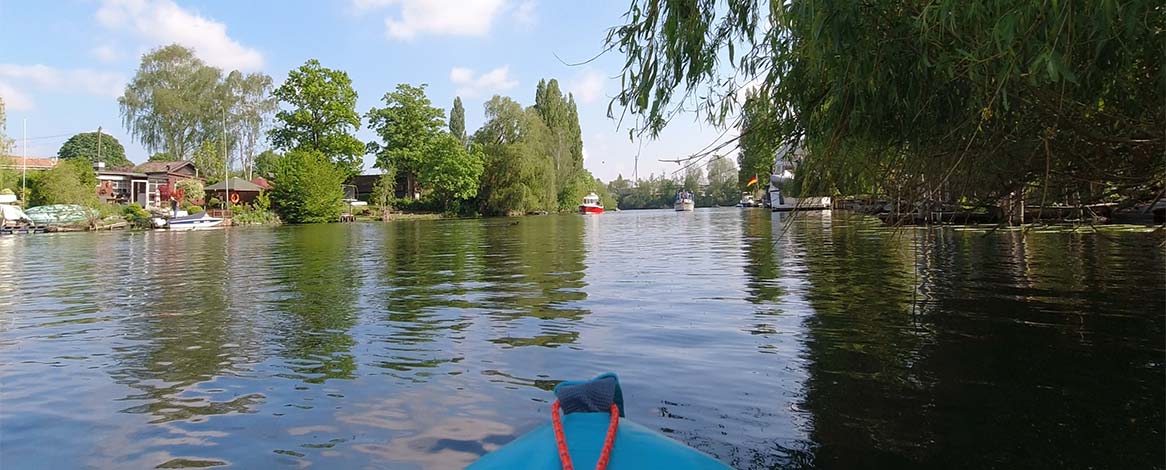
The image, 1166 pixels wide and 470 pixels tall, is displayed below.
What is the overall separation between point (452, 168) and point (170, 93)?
2753cm

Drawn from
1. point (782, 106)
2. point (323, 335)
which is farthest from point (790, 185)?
point (323, 335)

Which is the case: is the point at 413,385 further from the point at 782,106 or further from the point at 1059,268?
the point at 1059,268

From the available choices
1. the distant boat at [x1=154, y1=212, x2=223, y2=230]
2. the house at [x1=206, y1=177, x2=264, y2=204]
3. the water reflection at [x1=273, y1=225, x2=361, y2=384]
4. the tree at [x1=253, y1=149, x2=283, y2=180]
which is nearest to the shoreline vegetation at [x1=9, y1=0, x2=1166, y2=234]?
the water reflection at [x1=273, y1=225, x2=361, y2=384]

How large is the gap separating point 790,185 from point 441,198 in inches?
2721

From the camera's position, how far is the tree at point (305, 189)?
193 feet

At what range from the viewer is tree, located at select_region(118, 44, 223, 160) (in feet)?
229

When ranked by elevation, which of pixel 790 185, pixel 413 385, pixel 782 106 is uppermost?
pixel 782 106

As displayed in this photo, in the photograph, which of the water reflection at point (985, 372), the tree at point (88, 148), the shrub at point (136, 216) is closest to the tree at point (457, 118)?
the shrub at point (136, 216)

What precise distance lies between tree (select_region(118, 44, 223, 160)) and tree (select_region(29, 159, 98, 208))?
64.1 feet

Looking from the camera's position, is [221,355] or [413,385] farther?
[221,355]

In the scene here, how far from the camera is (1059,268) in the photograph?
1421 cm

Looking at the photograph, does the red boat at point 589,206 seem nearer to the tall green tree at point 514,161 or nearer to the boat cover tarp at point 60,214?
the tall green tree at point 514,161

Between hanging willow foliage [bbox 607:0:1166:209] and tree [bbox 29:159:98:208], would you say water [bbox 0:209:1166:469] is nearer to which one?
hanging willow foliage [bbox 607:0:1166:209]

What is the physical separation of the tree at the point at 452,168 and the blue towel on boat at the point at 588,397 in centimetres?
6991
